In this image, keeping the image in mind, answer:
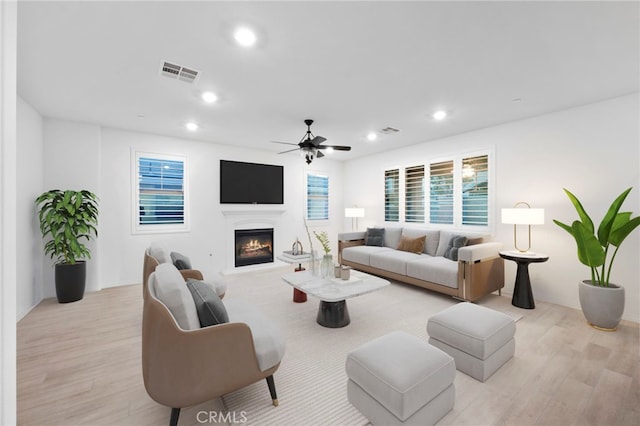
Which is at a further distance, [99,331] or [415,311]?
[415,311]

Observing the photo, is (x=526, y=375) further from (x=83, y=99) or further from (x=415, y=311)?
(x=83, y=99)

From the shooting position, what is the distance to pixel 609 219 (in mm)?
2889

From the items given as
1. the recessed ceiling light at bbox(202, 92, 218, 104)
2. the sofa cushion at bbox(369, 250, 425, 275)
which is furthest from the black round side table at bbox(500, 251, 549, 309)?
the recessed ceiling light at bbox(202, 92, 218, 104)

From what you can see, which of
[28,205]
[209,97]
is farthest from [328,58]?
[28,205]

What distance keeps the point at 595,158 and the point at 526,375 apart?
9.93ft

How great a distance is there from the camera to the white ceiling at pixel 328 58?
1880 millimetres

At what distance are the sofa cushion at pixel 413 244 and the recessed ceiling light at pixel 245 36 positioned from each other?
4.14 metres

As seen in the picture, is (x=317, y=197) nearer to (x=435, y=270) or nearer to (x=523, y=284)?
(x=435, y=270)

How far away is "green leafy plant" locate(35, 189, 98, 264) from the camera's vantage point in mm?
3621

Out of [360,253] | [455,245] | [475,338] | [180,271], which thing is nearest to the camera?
[475,338]

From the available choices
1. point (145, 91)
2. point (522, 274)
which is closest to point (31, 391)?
point (145, 91)

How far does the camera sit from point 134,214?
4652mm

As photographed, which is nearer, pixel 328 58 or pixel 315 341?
pixel 328 58

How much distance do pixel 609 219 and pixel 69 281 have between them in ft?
22.4
